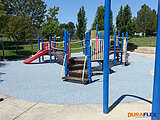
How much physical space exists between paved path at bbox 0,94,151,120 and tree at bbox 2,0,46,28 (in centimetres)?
4009

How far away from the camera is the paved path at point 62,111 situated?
339 centimetres

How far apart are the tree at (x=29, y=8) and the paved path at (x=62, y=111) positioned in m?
40.1

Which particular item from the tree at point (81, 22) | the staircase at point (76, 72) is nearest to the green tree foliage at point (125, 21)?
the tree at point (81, 22)

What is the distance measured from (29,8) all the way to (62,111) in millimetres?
46064

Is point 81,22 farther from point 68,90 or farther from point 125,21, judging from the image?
point 68,90

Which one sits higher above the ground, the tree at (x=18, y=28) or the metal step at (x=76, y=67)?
the tree at (x=18, y=28)

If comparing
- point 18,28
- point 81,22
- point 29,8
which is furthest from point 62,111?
point 29,8

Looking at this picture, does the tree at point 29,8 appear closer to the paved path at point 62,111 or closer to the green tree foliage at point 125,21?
the green tree foliage at point 125,21

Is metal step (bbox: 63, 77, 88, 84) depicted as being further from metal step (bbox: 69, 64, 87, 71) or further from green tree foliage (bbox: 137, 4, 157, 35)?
green tree foliage (bbox: 137, 4, 157, 35)

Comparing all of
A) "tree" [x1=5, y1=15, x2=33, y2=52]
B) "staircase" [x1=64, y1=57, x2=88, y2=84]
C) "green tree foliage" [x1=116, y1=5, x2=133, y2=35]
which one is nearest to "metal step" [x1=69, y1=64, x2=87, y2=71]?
"staircase" [x1=64, y1=57, x2=88, y2=84]

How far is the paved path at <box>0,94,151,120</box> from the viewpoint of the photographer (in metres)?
3.39

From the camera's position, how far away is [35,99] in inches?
178

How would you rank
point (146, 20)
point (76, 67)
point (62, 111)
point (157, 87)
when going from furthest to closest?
point (146, 20)
point (76, 67)
point (62, 111)
point (157, 87)

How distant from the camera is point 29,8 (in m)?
44.4
